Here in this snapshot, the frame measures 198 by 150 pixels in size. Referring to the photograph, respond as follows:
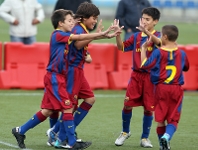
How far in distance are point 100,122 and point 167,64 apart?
296 centimetres

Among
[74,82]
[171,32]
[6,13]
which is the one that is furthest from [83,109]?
[6,13]

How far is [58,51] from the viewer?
9062mm

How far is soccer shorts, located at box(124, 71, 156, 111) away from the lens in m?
9.61

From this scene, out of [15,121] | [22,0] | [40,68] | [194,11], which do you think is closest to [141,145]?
[15,121]

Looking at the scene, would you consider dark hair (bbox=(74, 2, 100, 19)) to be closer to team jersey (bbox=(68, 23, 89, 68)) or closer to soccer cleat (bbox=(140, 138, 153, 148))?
team jersey (bbox=(68, 23, 89, 68))

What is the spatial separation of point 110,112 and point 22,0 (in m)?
4.13

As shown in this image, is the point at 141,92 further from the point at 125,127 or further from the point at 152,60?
the point at 152,60

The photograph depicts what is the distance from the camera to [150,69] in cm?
939

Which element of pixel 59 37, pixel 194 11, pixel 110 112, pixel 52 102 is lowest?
pixel 194 11

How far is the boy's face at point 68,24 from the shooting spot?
9195 millimetres

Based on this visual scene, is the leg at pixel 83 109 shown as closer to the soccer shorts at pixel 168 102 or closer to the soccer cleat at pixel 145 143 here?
the soccer cleat at pixel 145 143

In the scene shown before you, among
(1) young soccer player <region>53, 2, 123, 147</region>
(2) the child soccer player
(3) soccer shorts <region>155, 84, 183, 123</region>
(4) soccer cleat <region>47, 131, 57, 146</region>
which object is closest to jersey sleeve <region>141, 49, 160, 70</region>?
(2) the child soccer player

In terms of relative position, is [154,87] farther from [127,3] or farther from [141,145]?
[127,3]

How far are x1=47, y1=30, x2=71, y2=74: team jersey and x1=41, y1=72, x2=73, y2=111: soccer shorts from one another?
0.09 metres
